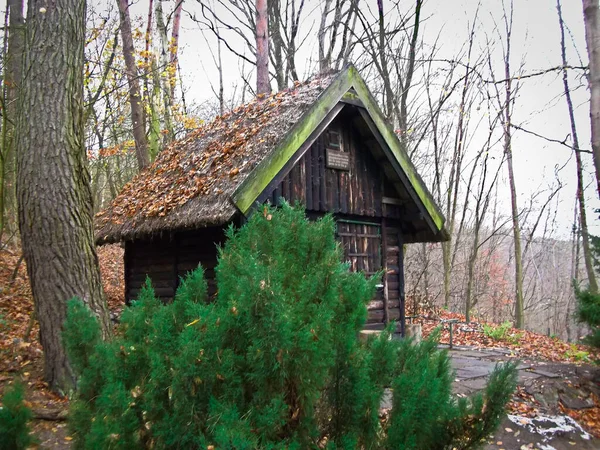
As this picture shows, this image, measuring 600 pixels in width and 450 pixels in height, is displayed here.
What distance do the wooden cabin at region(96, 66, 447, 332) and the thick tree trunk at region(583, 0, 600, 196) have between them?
9.33 ft

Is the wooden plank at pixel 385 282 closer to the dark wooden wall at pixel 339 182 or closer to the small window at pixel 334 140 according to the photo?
the dark wooden wall at pixel 339 182

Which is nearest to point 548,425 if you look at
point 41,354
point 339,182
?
point 339,182

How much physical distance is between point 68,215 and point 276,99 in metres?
5.17

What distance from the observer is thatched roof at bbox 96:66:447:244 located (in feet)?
23.8

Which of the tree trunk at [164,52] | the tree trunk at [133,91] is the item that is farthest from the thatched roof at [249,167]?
the tree trunk at [164,52]

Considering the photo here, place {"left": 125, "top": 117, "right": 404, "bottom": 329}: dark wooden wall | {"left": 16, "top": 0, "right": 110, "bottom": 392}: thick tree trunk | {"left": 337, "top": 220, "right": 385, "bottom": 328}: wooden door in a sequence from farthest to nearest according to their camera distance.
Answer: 1. {"left": 337, "top": 220, "right": 385, "bottom": 328}: wooden door
2. {"left": 125, "top": 117, "right": 404, "bottom": 329}: dark wooden wall
3. {"left": 16, "top": 0, "right": 110, "bottom": 392}: thick tree trunk

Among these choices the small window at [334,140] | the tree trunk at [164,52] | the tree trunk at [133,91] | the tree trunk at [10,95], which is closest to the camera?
the small window at [334,140]

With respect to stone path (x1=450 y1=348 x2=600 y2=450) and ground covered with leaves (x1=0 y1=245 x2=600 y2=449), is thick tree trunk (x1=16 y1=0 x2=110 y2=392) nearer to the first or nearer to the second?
ground covered with leaves (x1=0 y1=245 x2=600 y2=449)

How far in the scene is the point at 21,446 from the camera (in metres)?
2.72

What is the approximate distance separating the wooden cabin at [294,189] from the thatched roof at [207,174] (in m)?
0.03

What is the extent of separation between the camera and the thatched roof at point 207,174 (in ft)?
24.4

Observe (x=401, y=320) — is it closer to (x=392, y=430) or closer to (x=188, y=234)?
(x=188, y=234)

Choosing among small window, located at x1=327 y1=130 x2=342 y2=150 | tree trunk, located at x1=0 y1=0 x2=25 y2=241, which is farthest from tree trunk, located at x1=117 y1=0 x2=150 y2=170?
small window, located at x1=327 y1=130 x2=342 y2=150

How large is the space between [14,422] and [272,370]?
1502 millimetres
